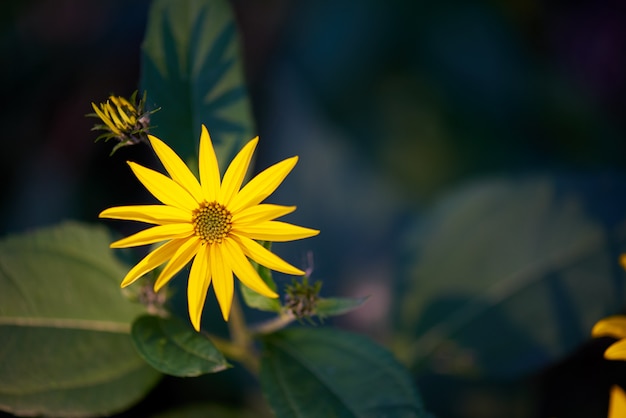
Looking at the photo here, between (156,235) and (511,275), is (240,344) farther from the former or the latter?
(511,275)

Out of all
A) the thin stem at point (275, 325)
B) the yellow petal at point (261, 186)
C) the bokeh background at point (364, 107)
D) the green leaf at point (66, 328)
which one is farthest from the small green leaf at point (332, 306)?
the bokeh background at point (364, 107)

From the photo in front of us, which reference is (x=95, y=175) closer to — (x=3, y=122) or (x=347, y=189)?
(x=3, y=122)

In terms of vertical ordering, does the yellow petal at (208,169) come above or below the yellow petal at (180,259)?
above

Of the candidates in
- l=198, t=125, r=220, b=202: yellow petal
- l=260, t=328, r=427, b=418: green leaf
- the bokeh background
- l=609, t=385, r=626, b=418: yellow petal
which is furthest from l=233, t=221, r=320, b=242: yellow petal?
the bokeh background

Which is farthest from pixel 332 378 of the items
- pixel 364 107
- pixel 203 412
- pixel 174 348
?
pixel 364 107

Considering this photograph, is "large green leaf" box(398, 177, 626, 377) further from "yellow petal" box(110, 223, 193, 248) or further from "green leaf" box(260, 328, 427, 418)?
"yellow petal" box(110, 223, 193, 248)

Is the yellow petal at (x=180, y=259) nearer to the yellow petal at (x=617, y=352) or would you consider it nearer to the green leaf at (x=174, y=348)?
the green leaf at (x=174, y=348)

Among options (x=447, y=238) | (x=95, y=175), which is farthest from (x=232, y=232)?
(x=95, y=175)
